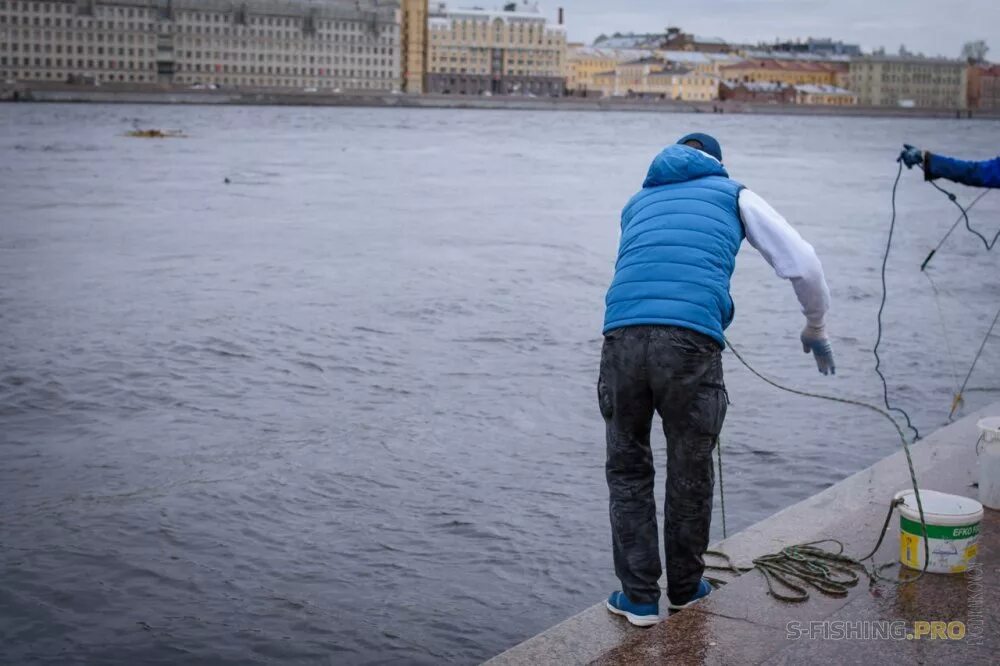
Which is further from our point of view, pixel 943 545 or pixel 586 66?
pixel 586 66

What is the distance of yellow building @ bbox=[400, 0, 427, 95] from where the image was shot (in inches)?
7037

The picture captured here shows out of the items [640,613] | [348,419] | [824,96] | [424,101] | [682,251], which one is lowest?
[348,419]

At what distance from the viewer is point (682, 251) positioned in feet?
14.7

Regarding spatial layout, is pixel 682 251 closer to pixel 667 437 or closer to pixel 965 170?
pixel 667 437

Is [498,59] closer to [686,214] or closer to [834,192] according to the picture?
[834,192]

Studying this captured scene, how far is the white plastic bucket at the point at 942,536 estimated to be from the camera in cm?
473

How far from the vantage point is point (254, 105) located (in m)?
154

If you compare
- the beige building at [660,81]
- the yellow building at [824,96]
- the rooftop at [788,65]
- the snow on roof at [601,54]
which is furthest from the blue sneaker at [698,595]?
the snow on roof at [601,54]

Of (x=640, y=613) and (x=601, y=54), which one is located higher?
(x=601, y=54)

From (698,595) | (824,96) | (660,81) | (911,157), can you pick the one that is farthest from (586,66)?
(698,595)

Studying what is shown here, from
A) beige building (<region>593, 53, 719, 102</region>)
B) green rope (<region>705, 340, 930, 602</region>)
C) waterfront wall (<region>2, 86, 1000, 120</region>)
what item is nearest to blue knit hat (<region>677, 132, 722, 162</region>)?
green rope (<region>705, 340, 930, 602</region>)

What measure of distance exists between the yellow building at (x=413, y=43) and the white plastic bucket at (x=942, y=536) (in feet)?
585

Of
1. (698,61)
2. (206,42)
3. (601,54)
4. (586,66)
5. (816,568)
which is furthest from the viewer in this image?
(601,54)

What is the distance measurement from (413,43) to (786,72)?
54440 millimetres
